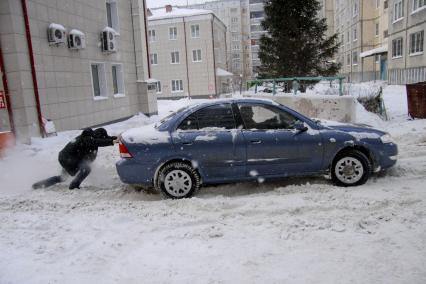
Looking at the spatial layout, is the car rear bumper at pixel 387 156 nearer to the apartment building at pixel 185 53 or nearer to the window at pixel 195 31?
the apartment building at pixel 185 53

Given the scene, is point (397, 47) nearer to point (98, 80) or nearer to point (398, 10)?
point (398, 10)

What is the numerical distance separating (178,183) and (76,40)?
361 inches

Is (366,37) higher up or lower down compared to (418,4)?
lower down

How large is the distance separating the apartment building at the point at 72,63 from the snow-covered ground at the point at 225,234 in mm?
5116

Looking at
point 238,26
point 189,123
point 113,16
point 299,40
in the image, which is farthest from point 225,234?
point 238,26

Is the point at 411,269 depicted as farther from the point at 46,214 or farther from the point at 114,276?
the point at 46,214

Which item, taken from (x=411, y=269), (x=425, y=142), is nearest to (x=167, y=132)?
(x=411, y=269)

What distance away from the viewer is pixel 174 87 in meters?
41.2

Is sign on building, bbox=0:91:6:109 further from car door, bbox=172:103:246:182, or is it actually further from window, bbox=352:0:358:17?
window, bbox=352:0:358:17

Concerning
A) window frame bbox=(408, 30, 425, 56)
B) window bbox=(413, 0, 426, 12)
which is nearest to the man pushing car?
window frame bbox=(408, 30, 425, 56)

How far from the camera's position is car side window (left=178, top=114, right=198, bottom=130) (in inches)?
227

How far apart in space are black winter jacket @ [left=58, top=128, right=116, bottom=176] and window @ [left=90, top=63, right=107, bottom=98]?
899 centimetres

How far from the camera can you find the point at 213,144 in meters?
5.66

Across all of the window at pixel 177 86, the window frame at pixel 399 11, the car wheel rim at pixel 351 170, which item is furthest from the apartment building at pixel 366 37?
the car wheel rim at pixel 351 170
